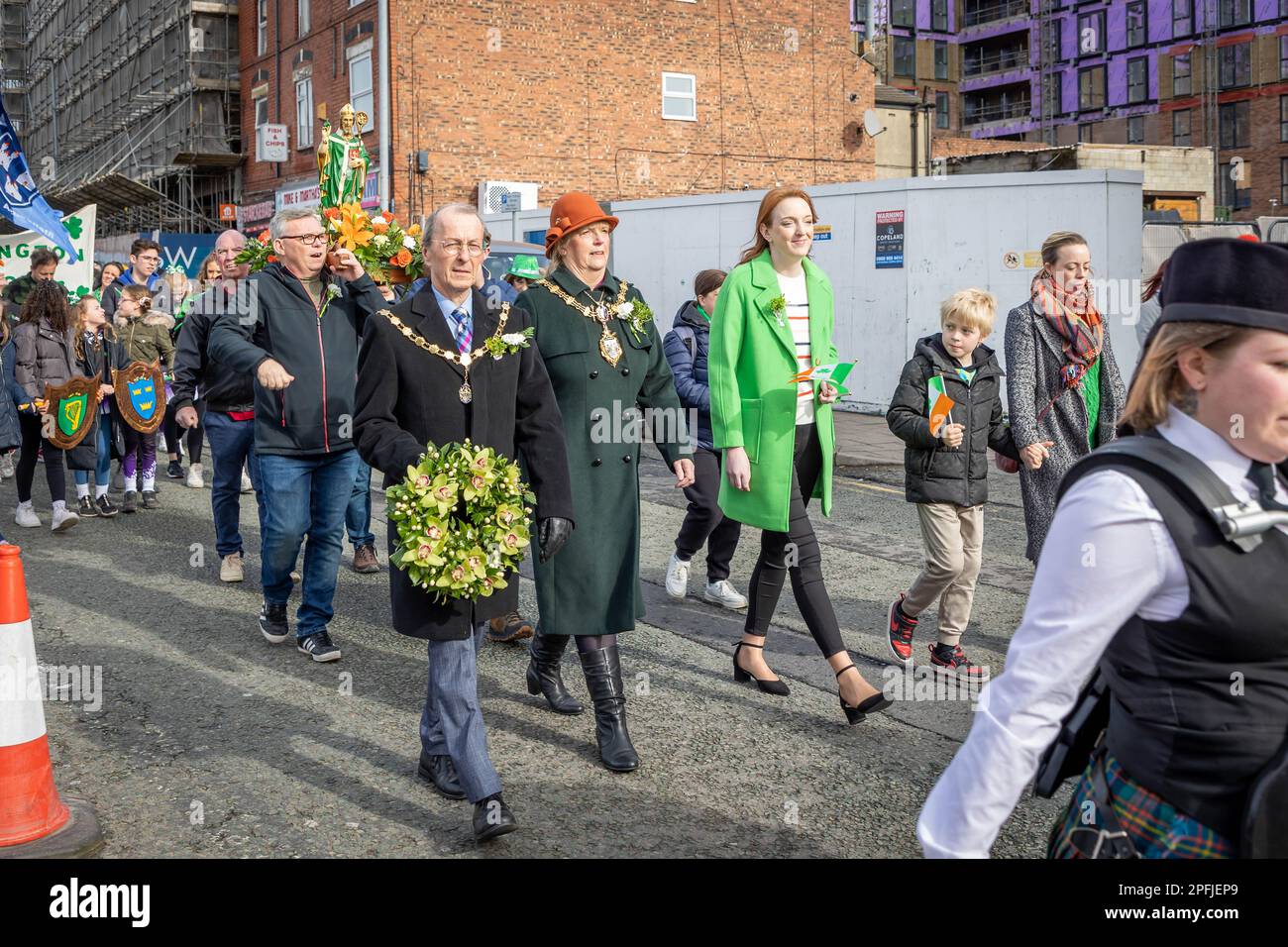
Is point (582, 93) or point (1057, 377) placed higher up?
point (582, 93)

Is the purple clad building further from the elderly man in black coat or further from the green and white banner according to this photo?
the elderly man in black coat

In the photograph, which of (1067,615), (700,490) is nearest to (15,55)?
(700,490)

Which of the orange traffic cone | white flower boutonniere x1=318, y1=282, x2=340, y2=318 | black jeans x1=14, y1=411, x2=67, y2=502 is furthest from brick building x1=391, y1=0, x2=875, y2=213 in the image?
the orange traffic cone

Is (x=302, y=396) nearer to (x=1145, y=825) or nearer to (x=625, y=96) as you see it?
(x=1145, y=825)

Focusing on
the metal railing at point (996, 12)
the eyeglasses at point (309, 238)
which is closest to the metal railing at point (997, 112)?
the metal railing at point (996, 12)

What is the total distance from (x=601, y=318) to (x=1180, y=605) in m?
3.65

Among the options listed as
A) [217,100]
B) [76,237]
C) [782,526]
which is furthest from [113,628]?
[217,100]

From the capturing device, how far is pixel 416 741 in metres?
5.31

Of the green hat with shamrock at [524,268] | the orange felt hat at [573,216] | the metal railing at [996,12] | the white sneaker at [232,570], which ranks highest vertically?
the metal railing at [996,12]

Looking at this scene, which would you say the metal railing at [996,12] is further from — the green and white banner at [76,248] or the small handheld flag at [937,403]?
the small handheld flag at [937,403]

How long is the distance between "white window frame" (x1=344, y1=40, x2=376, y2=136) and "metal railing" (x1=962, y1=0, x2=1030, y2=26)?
168 ft

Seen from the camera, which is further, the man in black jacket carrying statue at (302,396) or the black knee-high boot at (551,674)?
the man in black jacket carrying statue at (302,396)

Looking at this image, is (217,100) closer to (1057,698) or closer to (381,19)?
(381,19)

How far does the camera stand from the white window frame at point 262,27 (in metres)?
37.5
